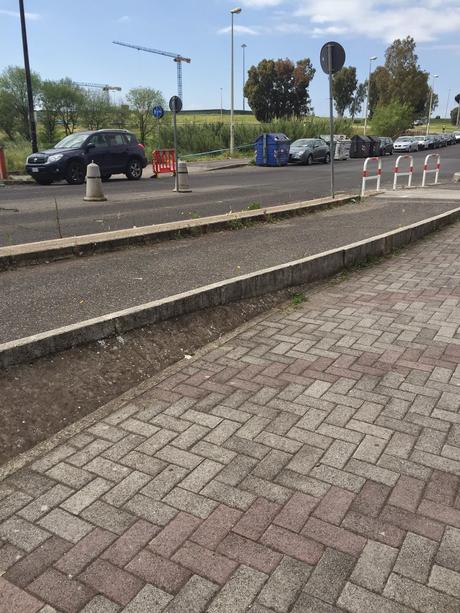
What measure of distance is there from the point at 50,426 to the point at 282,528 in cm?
164

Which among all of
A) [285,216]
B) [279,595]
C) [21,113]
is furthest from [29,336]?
[21,113]

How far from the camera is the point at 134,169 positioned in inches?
819

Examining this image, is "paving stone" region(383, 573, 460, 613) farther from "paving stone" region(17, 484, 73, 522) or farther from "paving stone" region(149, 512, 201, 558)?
"paving stone" region(17, 484, 73, 522)

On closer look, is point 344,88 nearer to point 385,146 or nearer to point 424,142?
point 424,142

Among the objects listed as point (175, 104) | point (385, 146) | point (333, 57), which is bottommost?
point (385, 146)

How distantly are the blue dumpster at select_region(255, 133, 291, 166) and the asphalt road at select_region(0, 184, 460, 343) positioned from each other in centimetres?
2193

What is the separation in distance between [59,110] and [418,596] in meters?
69.7

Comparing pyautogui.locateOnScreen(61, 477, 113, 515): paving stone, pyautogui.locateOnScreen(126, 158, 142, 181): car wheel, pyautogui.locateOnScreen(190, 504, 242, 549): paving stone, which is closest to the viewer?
pyautogui.locateOnScreen(190, 504, 242, 549): paving stone

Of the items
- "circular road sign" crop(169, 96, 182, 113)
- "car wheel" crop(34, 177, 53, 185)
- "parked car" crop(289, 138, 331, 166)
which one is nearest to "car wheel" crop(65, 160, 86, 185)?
"car wheel" crop(34, 177, 53, 185)

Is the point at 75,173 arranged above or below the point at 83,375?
above

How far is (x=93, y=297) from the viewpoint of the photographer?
5.30 m

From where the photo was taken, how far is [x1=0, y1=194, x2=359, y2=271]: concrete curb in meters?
6.55

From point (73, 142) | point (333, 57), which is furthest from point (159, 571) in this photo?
point (73, 142)

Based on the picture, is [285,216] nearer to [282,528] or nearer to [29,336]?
[29,336]
